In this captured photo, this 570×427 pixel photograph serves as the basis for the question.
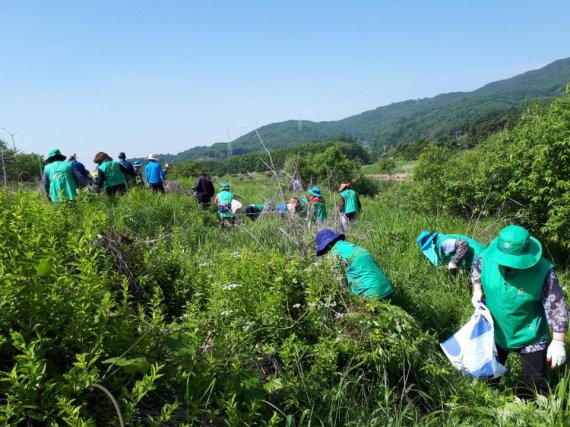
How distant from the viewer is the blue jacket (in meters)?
8.55

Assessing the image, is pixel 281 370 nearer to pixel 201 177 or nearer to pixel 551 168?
pixel 551 168

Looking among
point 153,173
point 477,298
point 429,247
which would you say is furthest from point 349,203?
point 477,298

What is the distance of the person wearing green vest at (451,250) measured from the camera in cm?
437

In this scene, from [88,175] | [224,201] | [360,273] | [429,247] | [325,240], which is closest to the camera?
[360,273]

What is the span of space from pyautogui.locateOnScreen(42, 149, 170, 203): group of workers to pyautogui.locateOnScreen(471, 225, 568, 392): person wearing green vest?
4.07m

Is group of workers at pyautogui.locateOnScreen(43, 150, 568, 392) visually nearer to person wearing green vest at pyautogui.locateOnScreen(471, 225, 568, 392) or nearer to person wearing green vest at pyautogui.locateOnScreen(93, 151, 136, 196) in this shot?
person wearing green vest at pyautogui.locateOnScreen(471, 225, 568, 392)

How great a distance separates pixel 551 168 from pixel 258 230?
491 centimetres

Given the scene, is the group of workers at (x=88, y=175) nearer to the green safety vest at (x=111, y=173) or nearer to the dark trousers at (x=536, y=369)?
the green safety vest at (x=111, y=173)

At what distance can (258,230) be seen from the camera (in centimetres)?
568

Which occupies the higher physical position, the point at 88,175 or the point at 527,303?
the point at 88,175

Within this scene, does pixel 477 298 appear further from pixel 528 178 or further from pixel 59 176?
Result: pixel 59 176

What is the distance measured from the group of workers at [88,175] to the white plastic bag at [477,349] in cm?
392

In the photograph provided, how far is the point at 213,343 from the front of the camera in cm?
209

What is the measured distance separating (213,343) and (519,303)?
2.12 m
